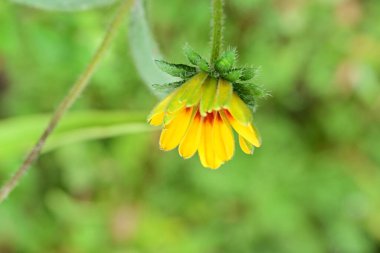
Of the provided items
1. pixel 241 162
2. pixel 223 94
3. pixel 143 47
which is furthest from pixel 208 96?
pixel 241 162

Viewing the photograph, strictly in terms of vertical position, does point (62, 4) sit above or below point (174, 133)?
above

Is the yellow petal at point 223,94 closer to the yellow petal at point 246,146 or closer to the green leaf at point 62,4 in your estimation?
the yellow petal at point 246,146

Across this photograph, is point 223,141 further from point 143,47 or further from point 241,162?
point 241,162

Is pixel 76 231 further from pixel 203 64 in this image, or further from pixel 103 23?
pixel 203 64

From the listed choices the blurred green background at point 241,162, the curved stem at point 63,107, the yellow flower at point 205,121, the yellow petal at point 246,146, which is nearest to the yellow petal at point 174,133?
the yellow flower at point 205,121

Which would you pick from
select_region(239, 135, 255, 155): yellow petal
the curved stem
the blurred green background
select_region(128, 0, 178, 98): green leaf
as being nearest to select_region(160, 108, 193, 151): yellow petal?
select_region(239, 135, 255, 155): yellow petal

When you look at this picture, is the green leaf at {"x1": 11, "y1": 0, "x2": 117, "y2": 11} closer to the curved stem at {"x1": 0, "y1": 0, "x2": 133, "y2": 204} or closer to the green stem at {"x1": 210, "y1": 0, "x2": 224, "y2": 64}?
the curved stem at {"x1": 0, "y1": 0, "x2": 133, "y2": 204}
